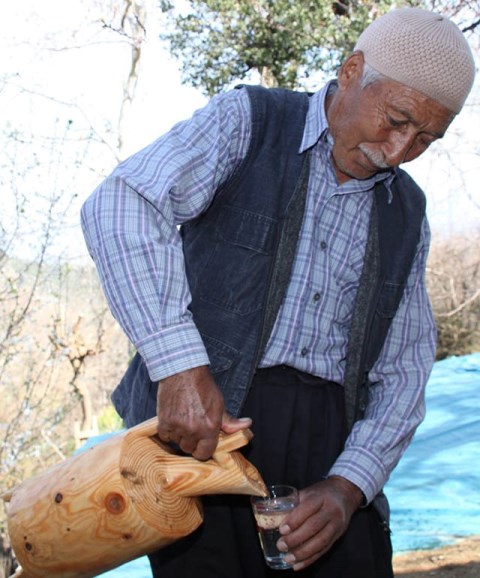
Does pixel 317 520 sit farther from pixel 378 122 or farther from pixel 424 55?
pixel 424 55

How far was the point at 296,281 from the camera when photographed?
1971 mm

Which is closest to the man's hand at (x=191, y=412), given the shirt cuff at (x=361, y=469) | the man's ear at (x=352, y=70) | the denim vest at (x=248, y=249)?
the denim vest at (x=248, y=249)

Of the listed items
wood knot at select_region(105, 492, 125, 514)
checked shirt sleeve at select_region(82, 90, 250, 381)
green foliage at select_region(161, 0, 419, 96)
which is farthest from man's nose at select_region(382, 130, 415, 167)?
green foliage at select_region(161, 0, 419, 96)

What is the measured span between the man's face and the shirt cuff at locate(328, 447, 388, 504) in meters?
0.71

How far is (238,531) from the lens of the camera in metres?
2.03

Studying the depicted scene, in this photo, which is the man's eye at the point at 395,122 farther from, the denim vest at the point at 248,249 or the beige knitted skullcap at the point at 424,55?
the denim vest at the point at 248,249

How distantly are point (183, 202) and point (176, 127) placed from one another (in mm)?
182

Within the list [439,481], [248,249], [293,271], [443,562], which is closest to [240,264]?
[248,249]

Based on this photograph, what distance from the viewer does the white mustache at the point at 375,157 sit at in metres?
1.91

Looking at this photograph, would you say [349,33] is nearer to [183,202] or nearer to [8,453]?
[8,453]

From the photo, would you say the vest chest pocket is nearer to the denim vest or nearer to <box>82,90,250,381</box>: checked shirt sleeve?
the denim vest

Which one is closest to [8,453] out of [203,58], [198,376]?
[203,58]

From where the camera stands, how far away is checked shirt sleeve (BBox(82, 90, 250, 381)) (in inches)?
62.7

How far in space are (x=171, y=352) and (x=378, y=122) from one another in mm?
732
